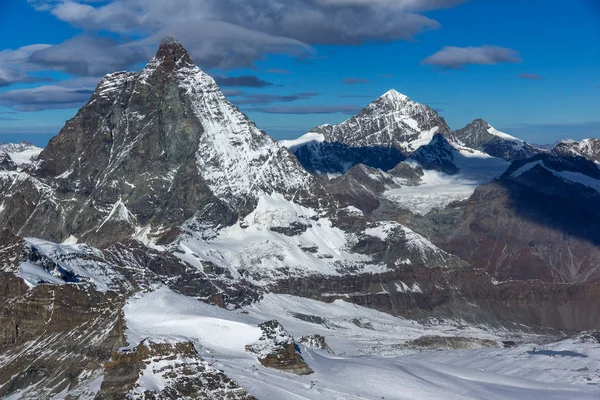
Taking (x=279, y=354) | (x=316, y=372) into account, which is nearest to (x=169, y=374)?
(x=279, y=354)

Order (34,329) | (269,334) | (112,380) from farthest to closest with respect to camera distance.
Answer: (34,329) → (269,334) → (112,380)

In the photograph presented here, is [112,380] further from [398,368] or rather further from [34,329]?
[34,329]

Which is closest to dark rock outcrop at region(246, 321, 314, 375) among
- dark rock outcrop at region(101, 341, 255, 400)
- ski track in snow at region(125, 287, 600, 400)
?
ski track in snow at region(125, 287, 600, 400)

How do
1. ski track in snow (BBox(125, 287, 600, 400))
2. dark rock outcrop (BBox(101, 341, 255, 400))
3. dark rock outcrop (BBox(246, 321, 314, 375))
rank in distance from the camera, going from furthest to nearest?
dark rock outcrop (BBox(246, 321, 314, 375))
ski track in snow (BBox(125, 287, 600, 400))
dark rock outcrop (BBox(101, 341, 255, 400))

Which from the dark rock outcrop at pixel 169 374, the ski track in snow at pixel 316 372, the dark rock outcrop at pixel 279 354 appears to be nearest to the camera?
the dark rock outcrop at pixel 169 374

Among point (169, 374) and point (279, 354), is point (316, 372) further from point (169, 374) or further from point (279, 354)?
point (169, 374)

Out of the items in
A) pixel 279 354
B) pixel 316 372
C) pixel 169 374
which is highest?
pixel 169 374

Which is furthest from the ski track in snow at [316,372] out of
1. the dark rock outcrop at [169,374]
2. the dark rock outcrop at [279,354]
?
the dark rock outcrop at [169,374]

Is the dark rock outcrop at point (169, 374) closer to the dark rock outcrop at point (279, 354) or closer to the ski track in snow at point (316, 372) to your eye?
the ski track in snow at point (316, 372)

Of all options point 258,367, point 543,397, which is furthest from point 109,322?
point 543,397

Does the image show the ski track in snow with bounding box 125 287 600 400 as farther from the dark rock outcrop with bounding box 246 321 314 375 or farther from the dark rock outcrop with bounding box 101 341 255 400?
the dark rock outcrop with bounding box 101 341 255 400

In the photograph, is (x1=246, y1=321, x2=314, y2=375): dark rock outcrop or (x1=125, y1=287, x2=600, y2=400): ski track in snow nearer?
(x1=125, y1=287, x2=600, y2=400): ski track in snow
